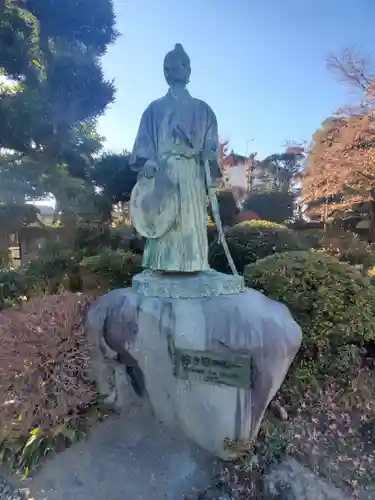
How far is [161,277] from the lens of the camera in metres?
3.12

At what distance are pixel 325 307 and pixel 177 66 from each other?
8.63 feet

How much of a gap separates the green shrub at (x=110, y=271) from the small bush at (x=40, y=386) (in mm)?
2690

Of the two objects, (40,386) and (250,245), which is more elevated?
(250,245)

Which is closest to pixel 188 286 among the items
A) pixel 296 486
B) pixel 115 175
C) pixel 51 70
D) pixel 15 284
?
pixel 296 486

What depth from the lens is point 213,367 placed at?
2568mm

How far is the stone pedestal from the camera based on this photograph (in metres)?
2.51

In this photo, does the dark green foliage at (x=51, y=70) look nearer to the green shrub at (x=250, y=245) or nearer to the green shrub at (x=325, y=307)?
the green shrub at (x=250, y=245)

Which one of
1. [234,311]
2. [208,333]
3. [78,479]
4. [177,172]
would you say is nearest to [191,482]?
[78,479]

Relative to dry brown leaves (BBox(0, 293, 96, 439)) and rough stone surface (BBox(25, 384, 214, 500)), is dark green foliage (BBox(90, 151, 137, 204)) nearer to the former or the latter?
dry brown leaves (BBox(0, 293, 96, 439))

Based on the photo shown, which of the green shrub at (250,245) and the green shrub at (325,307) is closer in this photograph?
the green shrub at (325,307)

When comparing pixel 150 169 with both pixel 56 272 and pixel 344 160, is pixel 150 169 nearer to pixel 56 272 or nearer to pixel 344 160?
pixel 56 272

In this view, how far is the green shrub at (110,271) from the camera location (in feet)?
18.4

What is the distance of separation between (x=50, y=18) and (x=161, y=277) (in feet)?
33.5

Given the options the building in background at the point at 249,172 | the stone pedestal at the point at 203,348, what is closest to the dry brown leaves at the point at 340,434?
the stone pedestal at the point at 203,348
